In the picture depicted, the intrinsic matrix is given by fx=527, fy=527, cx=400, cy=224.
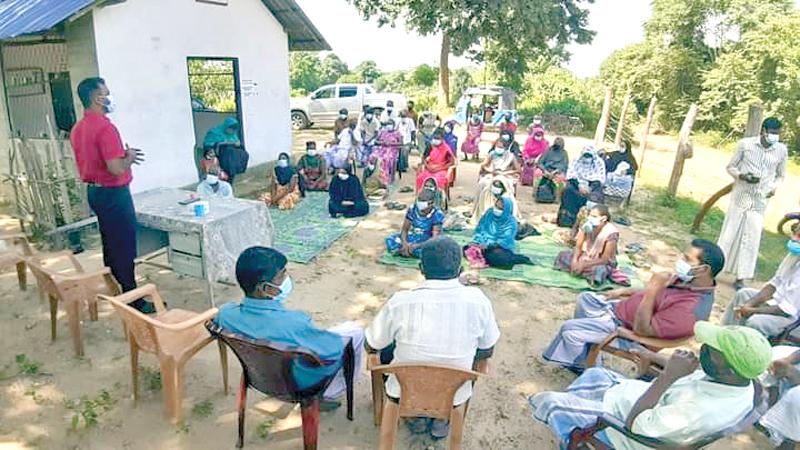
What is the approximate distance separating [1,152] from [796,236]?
911 cm

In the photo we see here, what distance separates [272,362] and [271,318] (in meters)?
0.22

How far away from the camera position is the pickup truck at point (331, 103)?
17.9m

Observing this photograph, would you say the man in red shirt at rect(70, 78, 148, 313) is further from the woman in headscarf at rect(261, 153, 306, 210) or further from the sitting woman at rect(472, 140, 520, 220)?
the sitting woman at rect(472, 140, 520, 220)

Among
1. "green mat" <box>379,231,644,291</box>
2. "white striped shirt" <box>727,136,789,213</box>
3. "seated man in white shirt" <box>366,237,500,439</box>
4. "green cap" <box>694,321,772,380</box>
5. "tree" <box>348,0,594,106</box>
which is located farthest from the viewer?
"tree" <box>348,0,594,106</box>

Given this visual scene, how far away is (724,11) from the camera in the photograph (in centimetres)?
1984

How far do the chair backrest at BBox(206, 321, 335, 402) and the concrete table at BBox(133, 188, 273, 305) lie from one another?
1.94m

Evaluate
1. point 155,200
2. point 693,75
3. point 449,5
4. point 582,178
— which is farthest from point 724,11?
point 155,200

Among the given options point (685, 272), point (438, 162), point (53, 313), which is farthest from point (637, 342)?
point (438, 162)

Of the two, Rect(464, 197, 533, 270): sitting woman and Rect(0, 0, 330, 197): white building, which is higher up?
Rect(0, 0, 330, 197): white building

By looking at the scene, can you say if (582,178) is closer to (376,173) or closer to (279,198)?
(376,173)

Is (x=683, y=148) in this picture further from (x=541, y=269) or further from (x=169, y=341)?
(x=169, y=341)

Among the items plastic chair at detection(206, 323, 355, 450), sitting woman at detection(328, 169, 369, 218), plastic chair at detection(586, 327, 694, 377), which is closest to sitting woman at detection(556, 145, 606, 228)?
sitting woman at detection(328, 169, 369, 218)

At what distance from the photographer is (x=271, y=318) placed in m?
2.66

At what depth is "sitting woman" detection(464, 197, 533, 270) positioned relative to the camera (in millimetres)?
6031
